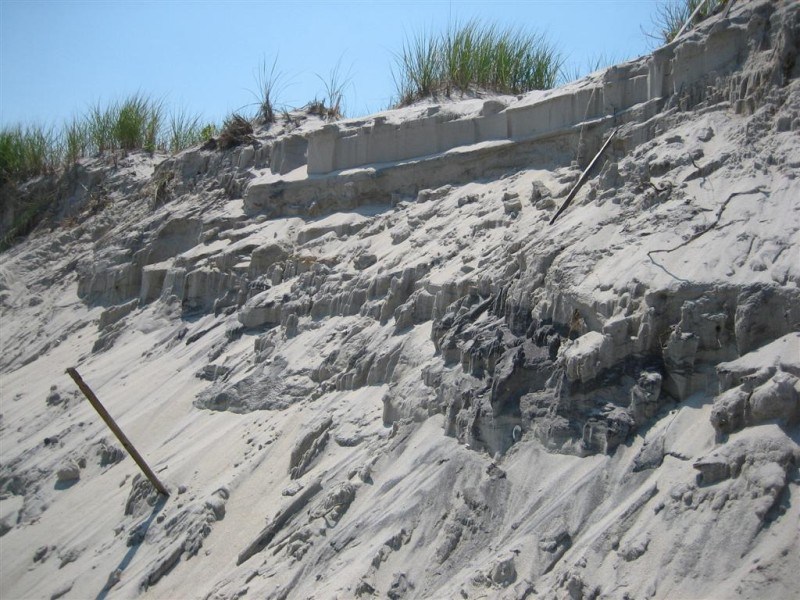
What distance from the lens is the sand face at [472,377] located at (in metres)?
5.13

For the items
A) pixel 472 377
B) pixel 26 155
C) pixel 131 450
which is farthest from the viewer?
pixel 26 155

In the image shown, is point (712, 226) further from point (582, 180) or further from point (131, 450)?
point (131, 450)

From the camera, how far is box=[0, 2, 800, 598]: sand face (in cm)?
513

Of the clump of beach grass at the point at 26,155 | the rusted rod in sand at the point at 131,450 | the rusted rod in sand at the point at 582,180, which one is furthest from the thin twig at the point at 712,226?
the clump of beach grass at the point at 26,155

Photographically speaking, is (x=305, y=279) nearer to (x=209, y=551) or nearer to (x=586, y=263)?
(x=209, y=551)

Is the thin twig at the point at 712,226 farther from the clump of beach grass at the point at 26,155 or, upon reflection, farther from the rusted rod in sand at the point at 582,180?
the clump of beach grass at the point at 26,155

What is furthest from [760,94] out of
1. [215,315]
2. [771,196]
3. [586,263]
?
[215,315]

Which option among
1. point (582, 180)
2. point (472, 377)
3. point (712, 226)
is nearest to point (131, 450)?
point (472, 377)

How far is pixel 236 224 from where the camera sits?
1155 centimetres

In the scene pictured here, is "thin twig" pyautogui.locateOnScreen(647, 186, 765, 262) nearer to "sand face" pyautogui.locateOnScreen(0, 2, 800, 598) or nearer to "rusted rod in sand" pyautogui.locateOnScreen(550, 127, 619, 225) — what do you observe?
"sand face" pyautogui.locateOnScreen(0, 2, 800, 598)

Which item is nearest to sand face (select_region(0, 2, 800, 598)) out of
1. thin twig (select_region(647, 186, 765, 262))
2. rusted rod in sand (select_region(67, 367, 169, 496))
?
thin twig (select_region(647, 186, 765, 262))

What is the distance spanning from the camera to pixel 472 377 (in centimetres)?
673

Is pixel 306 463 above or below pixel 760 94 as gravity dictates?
below

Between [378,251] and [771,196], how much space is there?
4126 mm
